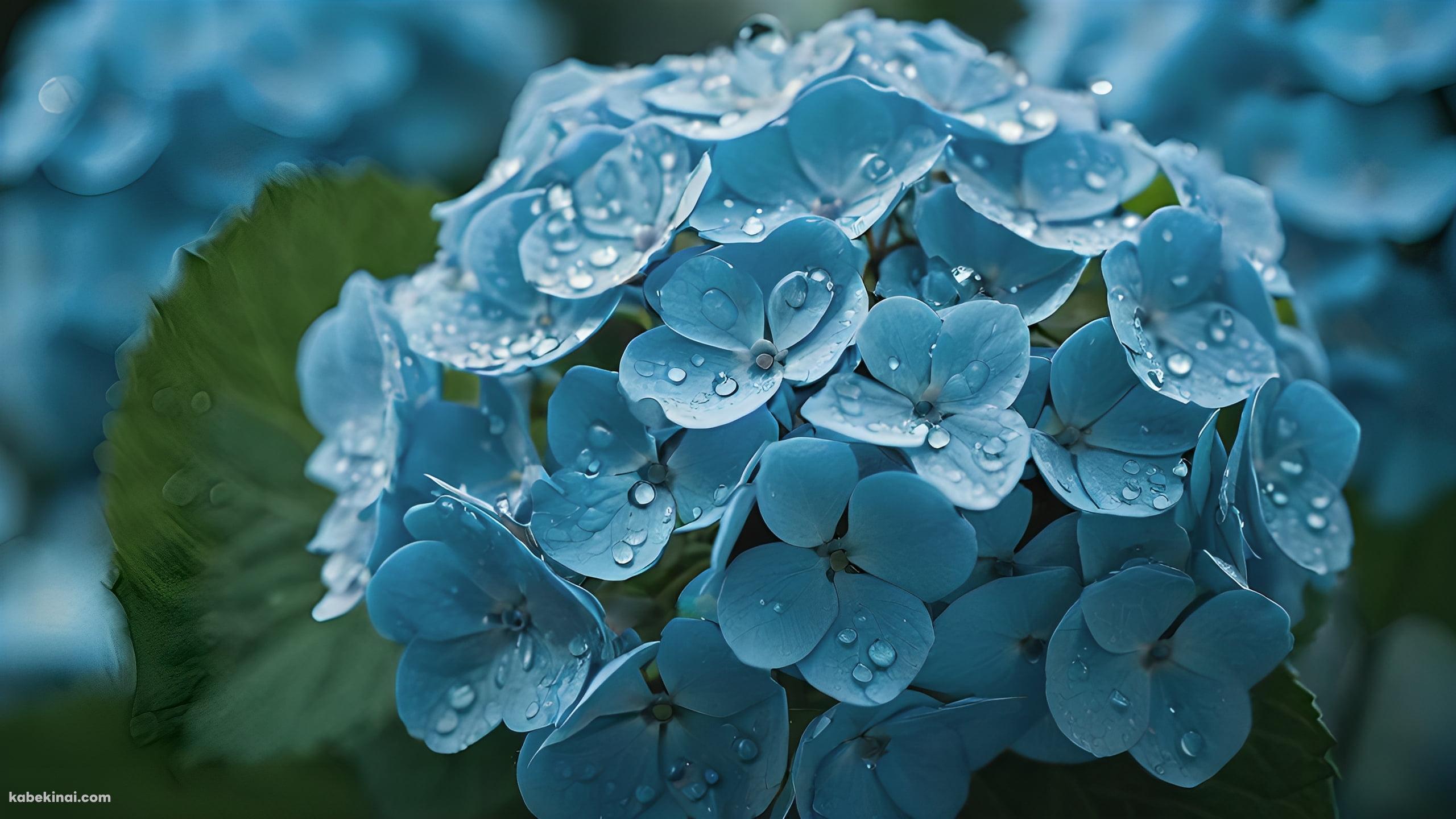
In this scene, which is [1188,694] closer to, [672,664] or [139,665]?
[672,664]

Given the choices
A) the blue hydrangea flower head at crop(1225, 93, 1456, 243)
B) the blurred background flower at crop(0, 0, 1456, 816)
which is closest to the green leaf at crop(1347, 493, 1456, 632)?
the blurred background flower at crop(0, 0, 1456, 816)

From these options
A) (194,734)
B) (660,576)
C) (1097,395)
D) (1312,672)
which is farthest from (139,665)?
(1312,672)

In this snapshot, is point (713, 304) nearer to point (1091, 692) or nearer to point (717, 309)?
point (717, 309)

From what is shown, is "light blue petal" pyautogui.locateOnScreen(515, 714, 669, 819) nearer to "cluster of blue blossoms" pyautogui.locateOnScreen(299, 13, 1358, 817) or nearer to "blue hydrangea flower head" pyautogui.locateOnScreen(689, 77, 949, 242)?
"cluster of blue blossoms" pyautogui.locateOnScreen(299, 13, 1358, 817)

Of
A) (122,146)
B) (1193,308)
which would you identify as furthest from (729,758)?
(122,146)

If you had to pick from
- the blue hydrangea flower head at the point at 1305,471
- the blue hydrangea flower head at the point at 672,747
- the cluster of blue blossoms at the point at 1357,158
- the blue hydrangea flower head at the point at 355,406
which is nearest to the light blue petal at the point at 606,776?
the blue hydrangea flower head at the point at 672,747

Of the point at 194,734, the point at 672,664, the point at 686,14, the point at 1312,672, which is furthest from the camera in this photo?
the point at 686,14

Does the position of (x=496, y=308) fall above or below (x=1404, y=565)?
above
